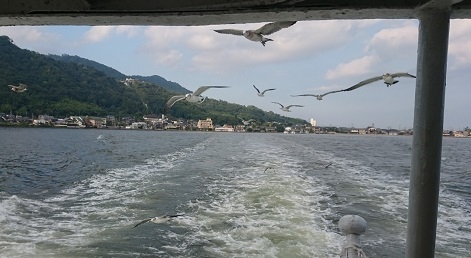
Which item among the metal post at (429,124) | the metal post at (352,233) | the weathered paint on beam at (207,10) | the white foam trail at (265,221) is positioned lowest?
the white foam trail at (265,221)

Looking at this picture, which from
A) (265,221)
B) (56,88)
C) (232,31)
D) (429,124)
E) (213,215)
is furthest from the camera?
(56,88)

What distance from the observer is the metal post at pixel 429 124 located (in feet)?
5.24

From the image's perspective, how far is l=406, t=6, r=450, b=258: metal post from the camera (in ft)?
5.24

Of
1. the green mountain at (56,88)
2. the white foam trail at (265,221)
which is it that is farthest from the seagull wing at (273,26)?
the green mountain at (56,88)

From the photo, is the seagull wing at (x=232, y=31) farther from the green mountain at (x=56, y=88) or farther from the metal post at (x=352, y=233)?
the green mountain at (x=56, y=88)

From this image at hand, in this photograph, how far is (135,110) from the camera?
47688 mm

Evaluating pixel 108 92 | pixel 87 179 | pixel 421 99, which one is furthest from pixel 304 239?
pixel 108 92

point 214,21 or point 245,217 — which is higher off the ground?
point 214,21

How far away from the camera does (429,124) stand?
5.30 feet

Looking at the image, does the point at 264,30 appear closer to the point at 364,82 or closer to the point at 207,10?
the point at 207,10

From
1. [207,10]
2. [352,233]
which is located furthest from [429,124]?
[207,10]

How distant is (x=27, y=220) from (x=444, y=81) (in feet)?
25.1

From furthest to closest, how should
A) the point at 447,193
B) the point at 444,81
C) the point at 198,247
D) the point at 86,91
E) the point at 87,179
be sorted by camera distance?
the point at 86,91
the point at 87,179
the point at 447,193
the point at 198,247
the point at 444,81

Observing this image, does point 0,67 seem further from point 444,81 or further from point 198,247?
point 444,81
